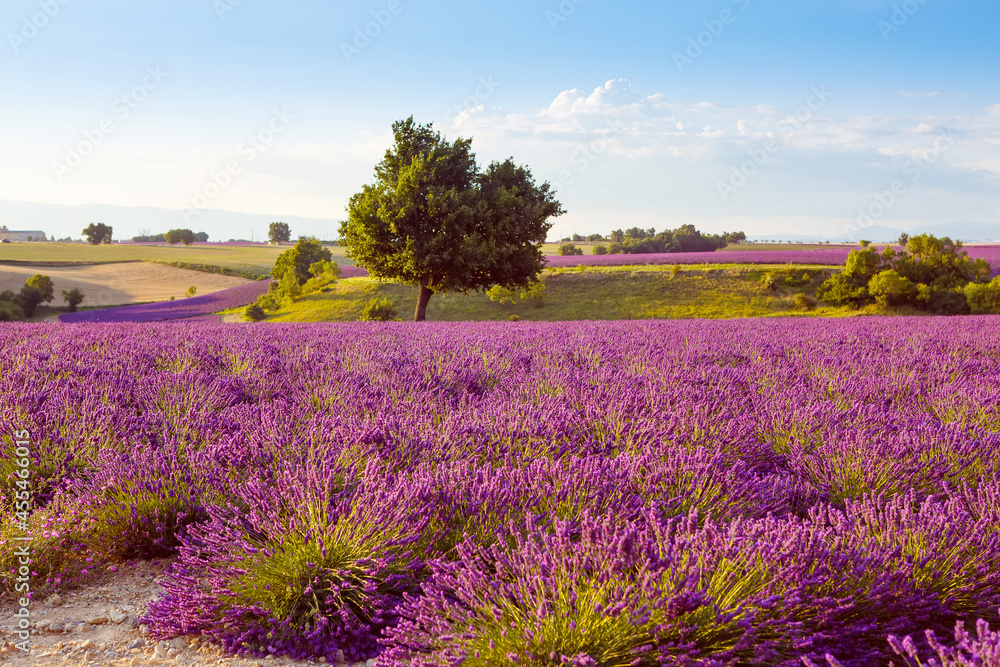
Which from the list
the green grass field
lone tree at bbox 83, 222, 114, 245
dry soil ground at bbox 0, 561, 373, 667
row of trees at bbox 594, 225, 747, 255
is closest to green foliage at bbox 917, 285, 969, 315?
the green grass field

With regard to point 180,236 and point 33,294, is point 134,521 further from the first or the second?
point 180,236

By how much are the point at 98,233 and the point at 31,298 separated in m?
59.5

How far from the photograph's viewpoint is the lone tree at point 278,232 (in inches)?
3371

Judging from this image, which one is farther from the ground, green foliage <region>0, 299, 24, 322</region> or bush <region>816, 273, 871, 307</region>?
bush <region>816, 273, 871, 307</region>

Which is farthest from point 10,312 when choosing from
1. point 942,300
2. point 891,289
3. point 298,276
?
point 942,300

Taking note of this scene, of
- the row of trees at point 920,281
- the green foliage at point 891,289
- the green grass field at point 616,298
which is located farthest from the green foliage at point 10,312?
the green foliage at point 891,289

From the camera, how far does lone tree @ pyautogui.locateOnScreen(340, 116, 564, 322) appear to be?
66.0ft

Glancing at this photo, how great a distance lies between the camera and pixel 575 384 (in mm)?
4496

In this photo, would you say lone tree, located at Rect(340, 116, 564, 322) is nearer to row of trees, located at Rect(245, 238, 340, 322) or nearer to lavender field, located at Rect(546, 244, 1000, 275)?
row of trees, located at Rect(245, 238, 340, 322)

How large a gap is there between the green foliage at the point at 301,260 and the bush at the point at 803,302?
25709 millimetres

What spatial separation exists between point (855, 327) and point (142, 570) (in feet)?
33.0

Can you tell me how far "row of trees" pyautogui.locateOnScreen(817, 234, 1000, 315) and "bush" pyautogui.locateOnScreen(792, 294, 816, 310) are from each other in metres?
0.81

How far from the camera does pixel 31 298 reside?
31.5m

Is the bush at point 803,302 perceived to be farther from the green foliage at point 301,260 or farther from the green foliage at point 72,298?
the green foliage at point 72,298
